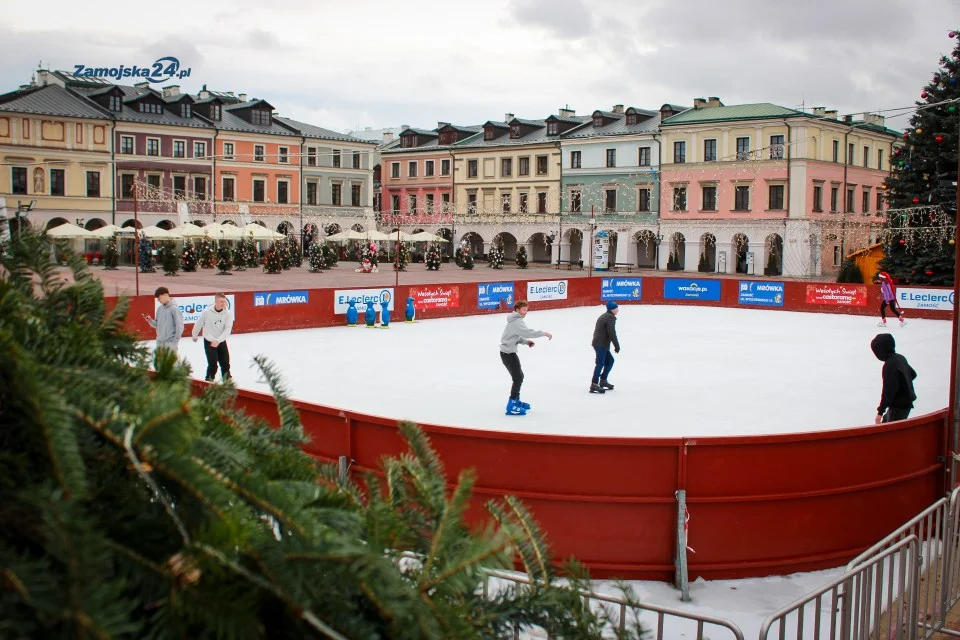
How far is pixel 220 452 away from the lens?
6.27ft

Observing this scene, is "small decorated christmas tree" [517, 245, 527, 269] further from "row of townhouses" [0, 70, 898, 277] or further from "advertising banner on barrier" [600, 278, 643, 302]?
"advertising banner on barrier" [600, 278, 643, 302]

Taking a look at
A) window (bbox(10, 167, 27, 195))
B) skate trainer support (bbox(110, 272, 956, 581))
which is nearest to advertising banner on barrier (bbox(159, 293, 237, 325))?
skate trainer support (bbox(110, 272, 956, 581))

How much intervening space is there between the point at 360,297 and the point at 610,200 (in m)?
43.7

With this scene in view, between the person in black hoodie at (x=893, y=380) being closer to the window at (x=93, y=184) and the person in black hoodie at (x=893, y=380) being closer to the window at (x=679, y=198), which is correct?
the window at (x=679, y=198)

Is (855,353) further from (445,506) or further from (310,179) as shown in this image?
(310,179)

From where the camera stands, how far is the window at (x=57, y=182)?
61625mm

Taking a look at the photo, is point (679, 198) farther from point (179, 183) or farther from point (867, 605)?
point (867, 605)

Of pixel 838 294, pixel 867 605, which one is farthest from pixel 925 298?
pixel 867 605

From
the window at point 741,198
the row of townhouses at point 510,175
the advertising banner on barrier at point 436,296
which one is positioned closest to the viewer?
the advertising banner on barrier at point 436,296

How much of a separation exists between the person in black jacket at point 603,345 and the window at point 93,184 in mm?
54886

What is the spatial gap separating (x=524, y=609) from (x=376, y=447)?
6.83 meters

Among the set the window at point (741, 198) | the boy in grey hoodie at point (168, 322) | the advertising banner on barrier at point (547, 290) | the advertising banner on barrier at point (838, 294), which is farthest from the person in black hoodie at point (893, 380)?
the window at point (741, 198)

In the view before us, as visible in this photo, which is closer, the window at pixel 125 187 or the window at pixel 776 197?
the window at pixel 776 197

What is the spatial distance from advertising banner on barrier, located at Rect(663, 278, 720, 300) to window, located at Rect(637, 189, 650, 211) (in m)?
30.0
